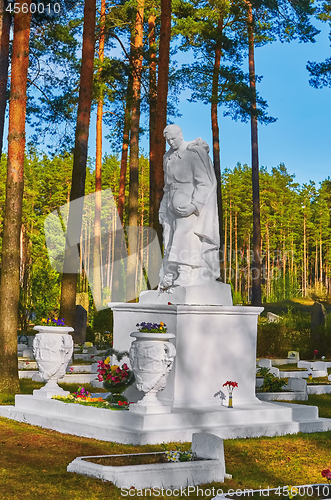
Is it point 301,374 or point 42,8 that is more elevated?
point 42,8

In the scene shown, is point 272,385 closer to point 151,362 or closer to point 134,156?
point 151,362

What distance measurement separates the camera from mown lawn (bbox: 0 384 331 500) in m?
5.67

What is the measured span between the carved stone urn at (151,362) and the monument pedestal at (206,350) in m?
0.85

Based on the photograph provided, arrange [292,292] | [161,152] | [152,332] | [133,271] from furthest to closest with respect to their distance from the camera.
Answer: [292,292] < [133,271] < [161,152] < [152,332]

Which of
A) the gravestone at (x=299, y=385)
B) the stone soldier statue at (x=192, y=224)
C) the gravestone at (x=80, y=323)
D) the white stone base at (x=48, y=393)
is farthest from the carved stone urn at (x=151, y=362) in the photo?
the gravestone at (x=80, y=323)

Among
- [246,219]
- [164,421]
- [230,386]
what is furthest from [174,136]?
[246,219]

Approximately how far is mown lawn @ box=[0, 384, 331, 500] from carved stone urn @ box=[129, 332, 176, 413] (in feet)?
2.46

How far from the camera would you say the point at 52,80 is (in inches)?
805

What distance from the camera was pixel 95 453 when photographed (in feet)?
23.6

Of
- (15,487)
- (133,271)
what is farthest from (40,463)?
(133,271)

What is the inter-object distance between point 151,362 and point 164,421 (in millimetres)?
699

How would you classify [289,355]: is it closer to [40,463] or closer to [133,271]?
[133,271]

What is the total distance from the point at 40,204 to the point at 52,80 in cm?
3741

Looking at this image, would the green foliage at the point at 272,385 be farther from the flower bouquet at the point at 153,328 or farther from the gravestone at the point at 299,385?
the flower bouquet at the point at 153,328
